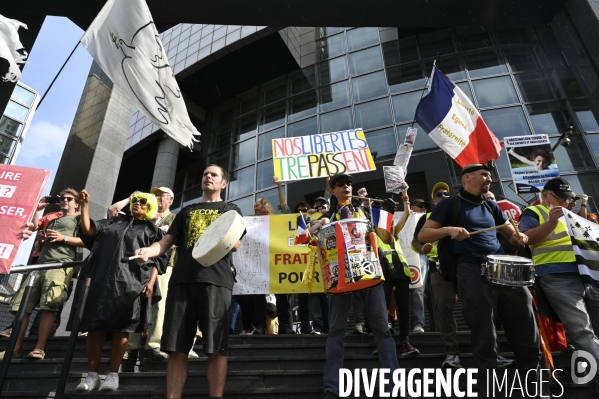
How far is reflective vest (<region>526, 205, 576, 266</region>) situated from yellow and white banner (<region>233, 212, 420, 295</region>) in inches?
106

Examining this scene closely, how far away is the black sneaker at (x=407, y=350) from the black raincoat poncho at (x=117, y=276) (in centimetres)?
259

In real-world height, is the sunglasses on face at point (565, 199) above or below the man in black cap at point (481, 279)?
above

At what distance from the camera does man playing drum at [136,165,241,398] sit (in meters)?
3.10

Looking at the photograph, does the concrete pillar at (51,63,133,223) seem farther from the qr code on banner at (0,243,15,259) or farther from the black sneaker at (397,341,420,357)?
the black sneaker at (397,341,420,357)

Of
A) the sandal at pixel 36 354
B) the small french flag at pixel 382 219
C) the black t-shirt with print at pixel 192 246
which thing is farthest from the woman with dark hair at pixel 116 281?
the small french flag at pixel 382 219

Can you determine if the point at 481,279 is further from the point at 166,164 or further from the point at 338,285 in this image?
the point at 166,164

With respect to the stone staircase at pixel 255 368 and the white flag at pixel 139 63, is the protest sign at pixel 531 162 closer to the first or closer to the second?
the stone staircase at pixel 255 368

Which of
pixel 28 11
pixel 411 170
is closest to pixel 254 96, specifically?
pixel 411 170

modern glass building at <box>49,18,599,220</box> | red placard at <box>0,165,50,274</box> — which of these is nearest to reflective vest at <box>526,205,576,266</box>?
red placard at <box>0,165,50,274</box>

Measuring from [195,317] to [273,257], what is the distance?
4.24 metres

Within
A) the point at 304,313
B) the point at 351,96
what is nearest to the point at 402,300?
the point at 304,313

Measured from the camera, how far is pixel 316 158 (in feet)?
29.6

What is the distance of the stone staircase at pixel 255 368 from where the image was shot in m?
3.68

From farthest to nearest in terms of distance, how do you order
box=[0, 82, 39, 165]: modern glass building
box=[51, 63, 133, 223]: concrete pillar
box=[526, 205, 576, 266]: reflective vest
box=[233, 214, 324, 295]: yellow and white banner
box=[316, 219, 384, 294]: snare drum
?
1. box=[0, 82, 39, 165]: modern glass building
2. box=[51, 63, 133, 223]: concrete pillar
3. box=[233, 214, 324, 295]: yellow and white banner
4. box=[526, 205, 576, 266]: reflective vest
5. box=[316, 219, 384, 294]: snare drum
